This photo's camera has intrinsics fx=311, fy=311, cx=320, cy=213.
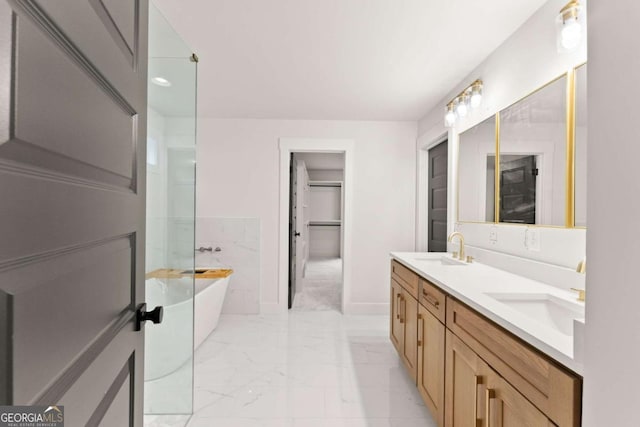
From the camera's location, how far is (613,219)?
626 mm

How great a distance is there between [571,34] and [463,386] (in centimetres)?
165

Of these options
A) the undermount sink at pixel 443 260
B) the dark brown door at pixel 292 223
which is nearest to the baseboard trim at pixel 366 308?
the dark brown door at pixel 292 223

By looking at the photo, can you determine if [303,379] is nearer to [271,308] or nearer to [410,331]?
[410,331]

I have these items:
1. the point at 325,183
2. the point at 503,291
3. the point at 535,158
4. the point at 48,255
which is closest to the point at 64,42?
the point at 48,255

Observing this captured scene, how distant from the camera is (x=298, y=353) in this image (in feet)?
8.95

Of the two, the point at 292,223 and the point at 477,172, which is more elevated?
the point at 477,172

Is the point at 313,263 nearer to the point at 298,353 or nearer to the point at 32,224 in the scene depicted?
the point at 298,353

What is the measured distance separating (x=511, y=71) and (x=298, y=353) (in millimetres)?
2663

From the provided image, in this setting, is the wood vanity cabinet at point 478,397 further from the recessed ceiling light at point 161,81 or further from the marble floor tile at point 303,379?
the recessed ceiling light at point 161,81

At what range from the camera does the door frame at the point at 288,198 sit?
3768mm

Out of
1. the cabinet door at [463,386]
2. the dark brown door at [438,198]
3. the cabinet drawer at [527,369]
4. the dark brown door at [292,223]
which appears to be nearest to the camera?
the cabinet drawer at [527,369]

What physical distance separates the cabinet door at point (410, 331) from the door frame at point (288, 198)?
1.44 metres

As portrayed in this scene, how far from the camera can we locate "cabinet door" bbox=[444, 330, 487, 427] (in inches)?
47.4

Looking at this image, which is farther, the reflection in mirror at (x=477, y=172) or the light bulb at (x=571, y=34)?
the reflection in mirror at (x=477, y=172)
